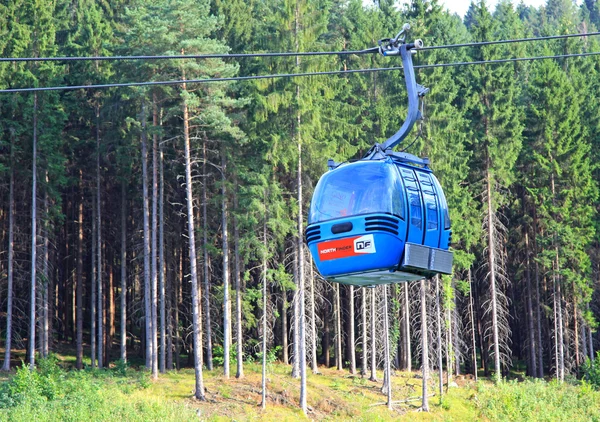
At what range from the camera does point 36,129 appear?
38.8 m

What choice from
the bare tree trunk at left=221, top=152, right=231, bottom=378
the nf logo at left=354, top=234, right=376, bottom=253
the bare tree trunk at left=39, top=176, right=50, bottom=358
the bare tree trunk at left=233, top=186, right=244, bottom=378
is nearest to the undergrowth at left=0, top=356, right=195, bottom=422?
the bare tree trunk at left=39, top=176, right=50, bottom=358

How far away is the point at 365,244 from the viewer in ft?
46.9

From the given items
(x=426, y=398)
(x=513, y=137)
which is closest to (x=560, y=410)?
(x=426, y=398)

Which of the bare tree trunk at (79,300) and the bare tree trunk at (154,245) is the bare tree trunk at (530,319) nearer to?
the bare tree trunk at (154,245)

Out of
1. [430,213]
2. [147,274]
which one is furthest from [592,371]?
[430,213]

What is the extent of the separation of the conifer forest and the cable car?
18.8 m

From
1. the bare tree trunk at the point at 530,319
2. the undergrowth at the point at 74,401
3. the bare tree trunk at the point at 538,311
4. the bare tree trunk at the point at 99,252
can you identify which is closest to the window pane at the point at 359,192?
the undergrowth at the point at 74,401

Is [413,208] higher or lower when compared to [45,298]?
higher

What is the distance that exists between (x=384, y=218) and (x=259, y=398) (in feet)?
74.5

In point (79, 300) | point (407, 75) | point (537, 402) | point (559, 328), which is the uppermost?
point (407, 75)

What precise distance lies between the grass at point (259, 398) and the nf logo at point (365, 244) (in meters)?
17.0

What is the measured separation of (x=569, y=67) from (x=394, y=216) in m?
46.0

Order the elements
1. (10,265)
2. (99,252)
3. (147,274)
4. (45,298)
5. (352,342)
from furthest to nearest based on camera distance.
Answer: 1. (352,342)
2. (99,252)
3. (45,298)
4. (10,265)
5. (147,274)

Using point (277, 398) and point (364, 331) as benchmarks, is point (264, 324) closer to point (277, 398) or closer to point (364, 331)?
point (277, 398)
